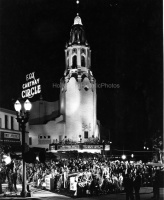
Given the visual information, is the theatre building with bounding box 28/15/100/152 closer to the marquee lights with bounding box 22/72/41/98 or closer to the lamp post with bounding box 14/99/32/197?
the marquee lights with bounding box 22/72/41/98

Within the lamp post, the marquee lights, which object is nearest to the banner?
the lamp post

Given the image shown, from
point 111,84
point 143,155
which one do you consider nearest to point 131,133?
point 143,155

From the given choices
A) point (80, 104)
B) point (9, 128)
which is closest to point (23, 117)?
point (9, 128)

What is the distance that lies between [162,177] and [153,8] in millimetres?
7849

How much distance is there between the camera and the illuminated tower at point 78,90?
237 feet

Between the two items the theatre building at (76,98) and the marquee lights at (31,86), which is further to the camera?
the theatre building at (76,98)

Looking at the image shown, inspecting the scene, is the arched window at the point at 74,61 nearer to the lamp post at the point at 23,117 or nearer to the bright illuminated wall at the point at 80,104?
the bright illuminated wall at the point at 80,104

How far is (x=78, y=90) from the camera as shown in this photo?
73.2 meters

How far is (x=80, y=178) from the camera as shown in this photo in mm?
18828

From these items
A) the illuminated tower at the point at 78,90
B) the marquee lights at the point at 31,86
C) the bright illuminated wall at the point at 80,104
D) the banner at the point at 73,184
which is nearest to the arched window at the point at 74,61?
the illuminated tower at the point at 78,90

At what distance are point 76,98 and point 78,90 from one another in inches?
61.1

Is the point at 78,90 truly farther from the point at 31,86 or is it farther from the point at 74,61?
the point at 31,86

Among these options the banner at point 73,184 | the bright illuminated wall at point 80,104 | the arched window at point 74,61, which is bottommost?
the banner at point 73,184

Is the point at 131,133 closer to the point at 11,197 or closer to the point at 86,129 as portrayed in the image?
the point at 86,129
